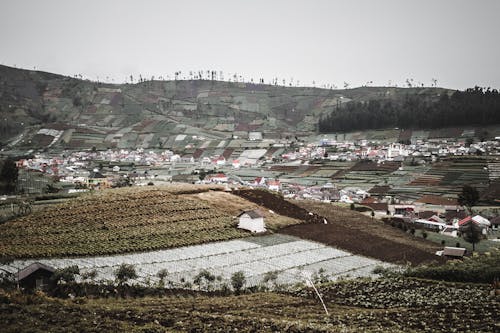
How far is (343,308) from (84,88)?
163 meters

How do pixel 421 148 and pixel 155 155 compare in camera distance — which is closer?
pixel 421 148

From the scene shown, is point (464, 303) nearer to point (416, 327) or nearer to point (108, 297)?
point (416, 327)

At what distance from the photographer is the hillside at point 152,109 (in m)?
118

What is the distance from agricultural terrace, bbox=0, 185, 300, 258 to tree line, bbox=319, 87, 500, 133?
7468cm

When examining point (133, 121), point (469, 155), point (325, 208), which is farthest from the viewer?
point (133, 121)

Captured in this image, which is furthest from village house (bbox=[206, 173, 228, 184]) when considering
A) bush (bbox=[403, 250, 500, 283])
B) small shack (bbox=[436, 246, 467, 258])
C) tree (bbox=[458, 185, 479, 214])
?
bush (bbox=[403, 250, 500, 283])

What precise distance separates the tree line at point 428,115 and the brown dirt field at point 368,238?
220 ft

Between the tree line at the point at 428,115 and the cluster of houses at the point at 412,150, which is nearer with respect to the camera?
the cluster of houses at the point at 412,150

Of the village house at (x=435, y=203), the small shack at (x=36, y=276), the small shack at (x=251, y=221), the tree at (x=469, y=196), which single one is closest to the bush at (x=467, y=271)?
the small shack at (x=251, y=221)

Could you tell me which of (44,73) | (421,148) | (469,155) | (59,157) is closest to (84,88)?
(44,73)

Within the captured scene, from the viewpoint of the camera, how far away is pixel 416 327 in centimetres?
1398

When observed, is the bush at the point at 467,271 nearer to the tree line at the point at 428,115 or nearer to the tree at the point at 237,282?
the tree at the point at 237,282

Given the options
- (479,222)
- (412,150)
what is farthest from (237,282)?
(412,150)

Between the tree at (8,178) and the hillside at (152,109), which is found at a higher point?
the hillside at (152,109)
